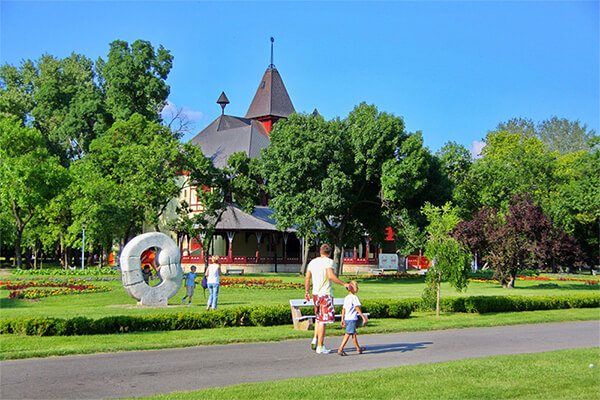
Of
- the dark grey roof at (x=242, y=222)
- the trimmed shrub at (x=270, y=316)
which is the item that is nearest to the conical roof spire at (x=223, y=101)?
the dark grey roof at (x=242, y=222)

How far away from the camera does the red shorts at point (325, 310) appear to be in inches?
429

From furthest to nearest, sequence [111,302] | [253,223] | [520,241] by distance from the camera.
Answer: [253,223] → [520,241] → [111,302]

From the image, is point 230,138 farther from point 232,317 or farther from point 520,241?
point 232,317

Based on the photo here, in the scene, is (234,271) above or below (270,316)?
below

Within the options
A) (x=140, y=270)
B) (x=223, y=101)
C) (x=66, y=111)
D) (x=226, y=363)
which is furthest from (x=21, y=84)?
(x=226, y=363)

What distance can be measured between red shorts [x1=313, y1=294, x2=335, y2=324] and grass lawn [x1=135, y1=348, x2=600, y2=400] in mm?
1825

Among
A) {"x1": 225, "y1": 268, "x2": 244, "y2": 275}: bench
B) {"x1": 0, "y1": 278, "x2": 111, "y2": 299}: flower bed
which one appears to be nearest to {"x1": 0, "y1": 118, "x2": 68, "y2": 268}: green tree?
{"x1": 225, "y1": 268, "x2": 244, "y2": 275}: bench

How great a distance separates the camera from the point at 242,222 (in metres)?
48.2

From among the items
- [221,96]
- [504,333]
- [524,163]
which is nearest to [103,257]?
[221,96]

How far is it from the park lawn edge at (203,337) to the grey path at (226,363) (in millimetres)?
432

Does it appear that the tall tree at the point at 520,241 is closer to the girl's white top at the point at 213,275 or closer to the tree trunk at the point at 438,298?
the tree trunk at the point at 438,298

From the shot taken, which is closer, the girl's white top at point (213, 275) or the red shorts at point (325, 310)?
the red shorts at point (325, 310)

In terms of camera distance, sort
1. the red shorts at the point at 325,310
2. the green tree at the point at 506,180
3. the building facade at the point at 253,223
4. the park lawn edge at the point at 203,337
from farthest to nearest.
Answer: the green tree at the point at 506,180 → the building facade at the point at 253,223 → the park lawn edge at the point at 203,337 → the red shorts at the point at 325,310

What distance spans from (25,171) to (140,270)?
25430mm
